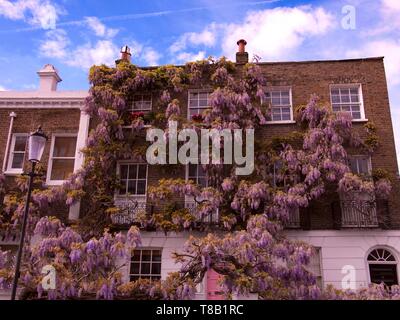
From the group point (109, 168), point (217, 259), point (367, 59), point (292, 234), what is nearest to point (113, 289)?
point (217, 259)

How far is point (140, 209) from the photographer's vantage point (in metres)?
18.0

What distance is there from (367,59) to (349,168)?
473cm

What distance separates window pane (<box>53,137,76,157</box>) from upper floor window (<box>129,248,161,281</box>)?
16.4 ft

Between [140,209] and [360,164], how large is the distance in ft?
27.4

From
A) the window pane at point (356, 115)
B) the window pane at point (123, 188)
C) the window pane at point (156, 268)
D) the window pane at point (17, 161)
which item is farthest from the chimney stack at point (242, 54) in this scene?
the window pane at point (17, 161)

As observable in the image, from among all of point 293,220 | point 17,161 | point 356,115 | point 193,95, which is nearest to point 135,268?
point 293,220

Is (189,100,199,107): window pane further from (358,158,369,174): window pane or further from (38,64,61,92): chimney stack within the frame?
(358,158,369,174): window pane

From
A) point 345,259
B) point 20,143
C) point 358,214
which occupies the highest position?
point 20,143

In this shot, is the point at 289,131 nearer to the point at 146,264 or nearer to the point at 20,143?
the point at 146,264

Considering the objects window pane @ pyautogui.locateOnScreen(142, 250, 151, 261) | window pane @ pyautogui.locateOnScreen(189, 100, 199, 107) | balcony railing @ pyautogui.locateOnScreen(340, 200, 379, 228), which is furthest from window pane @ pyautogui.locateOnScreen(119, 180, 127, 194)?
balcony railing @ pyautogui.locateOnScreen(340, 200, 379, 228)

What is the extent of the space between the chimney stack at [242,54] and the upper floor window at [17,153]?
30.6 ft

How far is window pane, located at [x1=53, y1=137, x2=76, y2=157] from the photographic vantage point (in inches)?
770

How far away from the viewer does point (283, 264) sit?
16078mm

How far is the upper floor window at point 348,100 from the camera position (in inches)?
745
